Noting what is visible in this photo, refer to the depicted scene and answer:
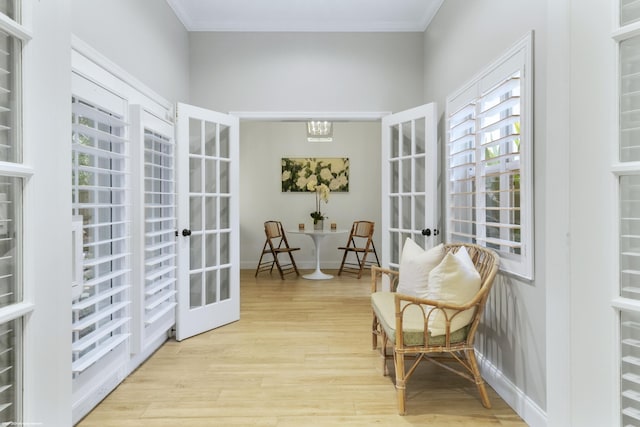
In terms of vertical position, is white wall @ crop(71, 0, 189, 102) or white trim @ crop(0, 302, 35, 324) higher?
white wall @ crop(71, 0, 189, 102)

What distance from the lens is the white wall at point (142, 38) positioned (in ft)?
6.98

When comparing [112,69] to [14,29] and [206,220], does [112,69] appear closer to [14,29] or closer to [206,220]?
[206,220]

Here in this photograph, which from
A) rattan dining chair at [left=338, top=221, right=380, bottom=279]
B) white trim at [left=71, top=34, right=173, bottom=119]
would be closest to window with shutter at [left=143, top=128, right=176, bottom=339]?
white trim at [left=71, top=34, right=173, bottom=119]

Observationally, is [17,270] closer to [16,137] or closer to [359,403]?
[16,137]

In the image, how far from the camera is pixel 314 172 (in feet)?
22.9

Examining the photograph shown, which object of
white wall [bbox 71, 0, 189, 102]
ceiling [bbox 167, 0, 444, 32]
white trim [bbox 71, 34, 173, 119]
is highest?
ceiling [bbox 167, 0, 444, 32]

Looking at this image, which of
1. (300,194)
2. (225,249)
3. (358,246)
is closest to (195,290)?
(225,249)

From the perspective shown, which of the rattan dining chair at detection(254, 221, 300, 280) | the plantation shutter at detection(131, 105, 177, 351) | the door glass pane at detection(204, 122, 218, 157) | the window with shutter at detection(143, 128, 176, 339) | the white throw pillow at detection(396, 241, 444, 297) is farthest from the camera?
the rattan dining chair at detection(254, 221, 300, 280)

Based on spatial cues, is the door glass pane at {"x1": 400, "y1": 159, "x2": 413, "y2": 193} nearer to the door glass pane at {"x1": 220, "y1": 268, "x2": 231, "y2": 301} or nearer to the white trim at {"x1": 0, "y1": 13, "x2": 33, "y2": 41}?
the door glass pane at {"x1": 220, "y1": 268, "x2": 231, "y2": 301}

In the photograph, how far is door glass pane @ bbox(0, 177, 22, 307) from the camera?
2.94 feet

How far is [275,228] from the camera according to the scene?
6.44 m

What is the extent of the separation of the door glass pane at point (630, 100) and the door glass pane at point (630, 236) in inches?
2.9

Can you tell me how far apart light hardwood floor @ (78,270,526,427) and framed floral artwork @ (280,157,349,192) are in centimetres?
376

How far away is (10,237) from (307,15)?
11.2 ft
